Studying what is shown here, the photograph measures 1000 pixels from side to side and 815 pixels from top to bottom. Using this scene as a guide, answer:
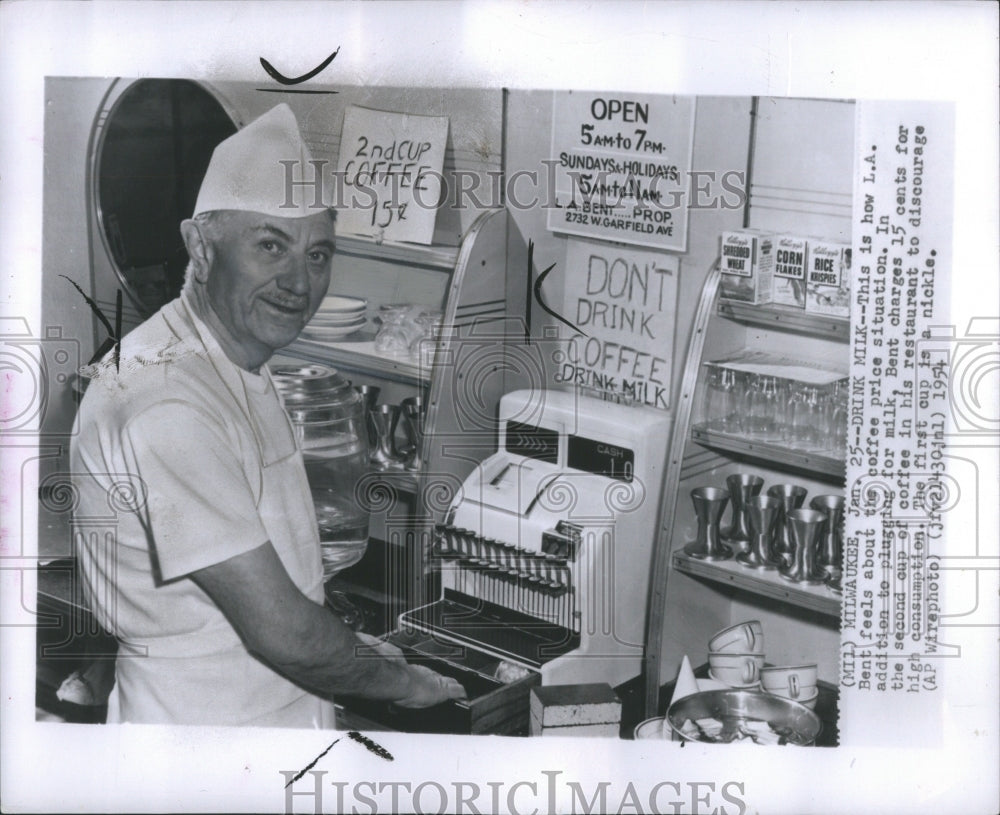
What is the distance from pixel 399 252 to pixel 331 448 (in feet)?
1.62

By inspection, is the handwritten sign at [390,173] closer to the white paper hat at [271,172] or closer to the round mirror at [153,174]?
the white paper hat at [271,172]

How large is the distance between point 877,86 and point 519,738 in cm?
169

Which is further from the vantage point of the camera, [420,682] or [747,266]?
[420,682]

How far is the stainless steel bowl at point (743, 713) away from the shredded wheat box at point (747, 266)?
3.02 ft

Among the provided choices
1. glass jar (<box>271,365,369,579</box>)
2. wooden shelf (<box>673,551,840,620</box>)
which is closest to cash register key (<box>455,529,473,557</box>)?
glass jar (<box>271,365,369,579</box>)

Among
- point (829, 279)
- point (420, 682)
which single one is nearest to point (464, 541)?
point (420, 682)

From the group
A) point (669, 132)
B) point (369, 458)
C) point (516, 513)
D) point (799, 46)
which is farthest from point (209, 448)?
point (799, 46)

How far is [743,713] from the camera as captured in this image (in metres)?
2.90

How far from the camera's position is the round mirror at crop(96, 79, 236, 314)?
2887 millimetres

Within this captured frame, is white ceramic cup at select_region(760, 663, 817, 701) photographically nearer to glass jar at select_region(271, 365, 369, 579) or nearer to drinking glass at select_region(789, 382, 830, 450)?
drinking glass at select_region(789, 382, 830, 450)

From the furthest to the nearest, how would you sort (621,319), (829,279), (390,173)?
(621,319) → (390,173) → (829,279)

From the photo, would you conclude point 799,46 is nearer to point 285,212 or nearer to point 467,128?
point 467,128

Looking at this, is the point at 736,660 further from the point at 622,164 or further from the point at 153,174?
the point at 153,174

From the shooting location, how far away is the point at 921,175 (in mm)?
2748
